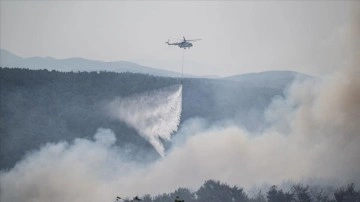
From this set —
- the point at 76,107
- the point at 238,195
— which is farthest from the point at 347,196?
the point at 76,107

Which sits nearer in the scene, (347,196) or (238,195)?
(347,196)

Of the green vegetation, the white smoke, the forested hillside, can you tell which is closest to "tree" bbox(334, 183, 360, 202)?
the green vegetation

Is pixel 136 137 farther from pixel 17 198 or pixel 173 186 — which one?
pixel 17 198

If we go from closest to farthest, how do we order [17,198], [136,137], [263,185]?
[17,198]
[263,185]
[136,137]

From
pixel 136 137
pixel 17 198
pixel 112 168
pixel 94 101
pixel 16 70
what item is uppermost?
pixel 16 70

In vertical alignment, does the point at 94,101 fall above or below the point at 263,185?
above

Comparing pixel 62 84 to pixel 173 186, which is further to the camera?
pixel 62 84

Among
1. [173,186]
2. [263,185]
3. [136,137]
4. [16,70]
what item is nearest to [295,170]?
[263,185]

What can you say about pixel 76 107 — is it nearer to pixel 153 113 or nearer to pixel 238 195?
pixel 153 113
